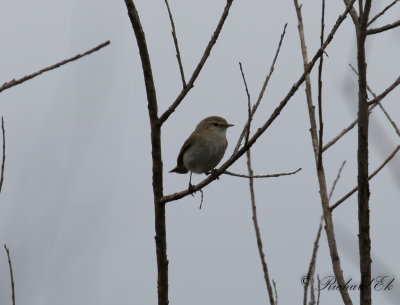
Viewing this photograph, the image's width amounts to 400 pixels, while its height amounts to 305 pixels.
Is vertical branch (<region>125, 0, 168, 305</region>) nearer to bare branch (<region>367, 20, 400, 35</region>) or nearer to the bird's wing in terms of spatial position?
bare branch (<region>367, 20, 400, 35</region>)

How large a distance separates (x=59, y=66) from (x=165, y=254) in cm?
148

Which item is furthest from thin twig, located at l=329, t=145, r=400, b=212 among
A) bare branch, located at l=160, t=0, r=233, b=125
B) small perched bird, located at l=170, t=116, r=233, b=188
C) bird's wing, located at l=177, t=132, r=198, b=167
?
bird's wing, located at l=177, t=132, r=198, b=167

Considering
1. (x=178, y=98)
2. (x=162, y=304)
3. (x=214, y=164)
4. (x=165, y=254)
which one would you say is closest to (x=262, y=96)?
(x=178, y=98)

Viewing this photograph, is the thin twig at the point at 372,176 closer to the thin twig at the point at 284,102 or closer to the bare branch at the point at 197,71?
the thin twig at the point at 284,102

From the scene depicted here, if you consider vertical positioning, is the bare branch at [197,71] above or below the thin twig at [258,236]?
above

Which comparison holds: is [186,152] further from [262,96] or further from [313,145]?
[262,96]

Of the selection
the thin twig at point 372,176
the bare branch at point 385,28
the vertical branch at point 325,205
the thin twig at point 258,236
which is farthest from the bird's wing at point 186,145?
the bare branch at point 385,28

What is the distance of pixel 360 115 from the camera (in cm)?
245

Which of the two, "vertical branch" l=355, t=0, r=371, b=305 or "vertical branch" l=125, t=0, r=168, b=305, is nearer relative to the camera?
"vertical branch" l=355, t=0, r=371, b=305

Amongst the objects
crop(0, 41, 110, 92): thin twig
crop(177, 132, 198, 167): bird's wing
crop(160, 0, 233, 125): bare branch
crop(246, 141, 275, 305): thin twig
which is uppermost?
crop(177, 132, 198, 167): bird's wing

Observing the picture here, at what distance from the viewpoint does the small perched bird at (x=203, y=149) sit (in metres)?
6.78

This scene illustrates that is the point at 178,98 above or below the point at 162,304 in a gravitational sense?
above

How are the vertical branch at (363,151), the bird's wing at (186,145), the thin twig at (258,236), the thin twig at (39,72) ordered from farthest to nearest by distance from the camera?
the bird's wing at (186,145) < the thin twig at (258,236) < the vertical branch at (363,151) < the thin twig at (39,72)

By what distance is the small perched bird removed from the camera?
6781 mm
